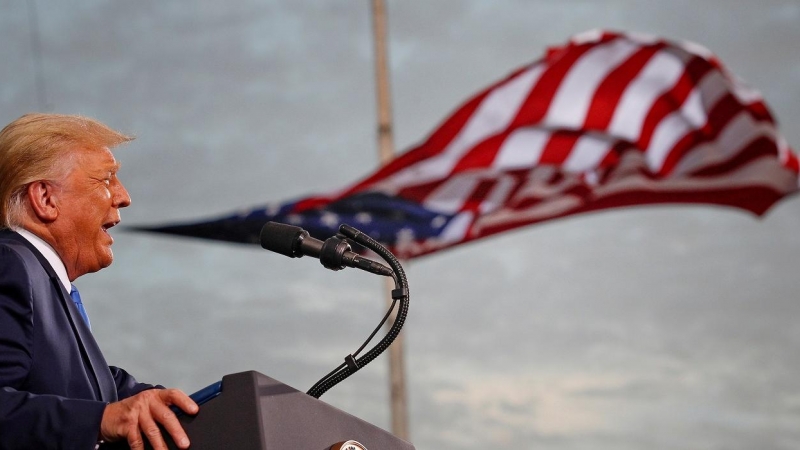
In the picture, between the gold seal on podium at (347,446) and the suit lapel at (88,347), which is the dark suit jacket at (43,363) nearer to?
the suit lapel at (88,347)

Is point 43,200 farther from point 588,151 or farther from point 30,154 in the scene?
point 588,151

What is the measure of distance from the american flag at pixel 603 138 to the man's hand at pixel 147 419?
30.5 feet

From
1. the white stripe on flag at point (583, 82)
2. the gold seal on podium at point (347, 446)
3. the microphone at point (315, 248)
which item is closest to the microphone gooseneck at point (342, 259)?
the microphone at point (315, 248)

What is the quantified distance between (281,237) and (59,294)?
1.45 feet

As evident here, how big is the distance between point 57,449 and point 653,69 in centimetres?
990

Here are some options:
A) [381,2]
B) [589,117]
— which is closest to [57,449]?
[589,117]

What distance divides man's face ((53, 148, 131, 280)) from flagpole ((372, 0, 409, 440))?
9320mm

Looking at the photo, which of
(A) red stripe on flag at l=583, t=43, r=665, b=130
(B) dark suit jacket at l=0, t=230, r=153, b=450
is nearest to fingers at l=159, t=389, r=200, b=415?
(B) dark suit jacket at l=0, t=230, r=153, b=450

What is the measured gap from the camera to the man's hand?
1924 mm

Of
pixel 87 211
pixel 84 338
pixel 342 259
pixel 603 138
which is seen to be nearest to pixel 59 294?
pixel 84 338

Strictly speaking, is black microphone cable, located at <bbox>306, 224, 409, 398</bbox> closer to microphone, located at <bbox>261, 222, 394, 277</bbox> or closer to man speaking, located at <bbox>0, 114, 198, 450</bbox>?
microphone, located at <bbox>261, 222, 394, 277</bbox>

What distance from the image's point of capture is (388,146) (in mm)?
13062

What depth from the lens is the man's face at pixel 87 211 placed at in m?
2.36

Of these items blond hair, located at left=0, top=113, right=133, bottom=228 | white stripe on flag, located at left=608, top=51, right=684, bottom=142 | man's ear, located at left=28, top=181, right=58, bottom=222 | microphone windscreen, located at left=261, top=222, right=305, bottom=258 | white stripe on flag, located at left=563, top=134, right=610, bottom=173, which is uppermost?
white stripe on flag, located at left=608, top=51, right=684, bottom=142
